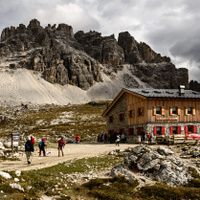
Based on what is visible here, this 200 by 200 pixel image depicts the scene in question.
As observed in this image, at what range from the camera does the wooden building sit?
122 feet

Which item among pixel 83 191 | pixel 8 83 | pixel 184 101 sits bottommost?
pixel 83 191

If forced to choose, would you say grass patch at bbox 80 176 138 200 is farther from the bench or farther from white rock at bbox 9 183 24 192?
the bench

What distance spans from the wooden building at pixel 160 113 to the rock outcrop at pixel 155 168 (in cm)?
2230

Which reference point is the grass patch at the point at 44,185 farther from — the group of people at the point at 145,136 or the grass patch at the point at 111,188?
the group of people at the point at 145,136

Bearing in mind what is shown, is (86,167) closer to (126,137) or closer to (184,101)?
(126,137)

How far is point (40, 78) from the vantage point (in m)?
187

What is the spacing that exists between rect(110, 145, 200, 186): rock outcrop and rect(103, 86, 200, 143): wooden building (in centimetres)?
2230

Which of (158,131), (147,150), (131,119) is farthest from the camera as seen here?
(131,119)

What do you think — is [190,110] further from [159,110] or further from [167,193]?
[167,193]

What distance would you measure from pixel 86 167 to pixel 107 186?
5.41m

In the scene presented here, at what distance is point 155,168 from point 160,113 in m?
26.3

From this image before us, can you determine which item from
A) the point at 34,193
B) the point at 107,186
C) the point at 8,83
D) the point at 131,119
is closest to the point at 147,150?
the point at 107,186

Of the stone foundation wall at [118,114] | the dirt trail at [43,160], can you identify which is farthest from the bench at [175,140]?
the dirt trail at [43,160]

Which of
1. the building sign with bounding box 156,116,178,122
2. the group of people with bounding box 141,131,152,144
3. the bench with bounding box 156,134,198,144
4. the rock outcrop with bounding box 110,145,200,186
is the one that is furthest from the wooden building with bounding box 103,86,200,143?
the rock outcrop with bounding box 110,145,200,186
